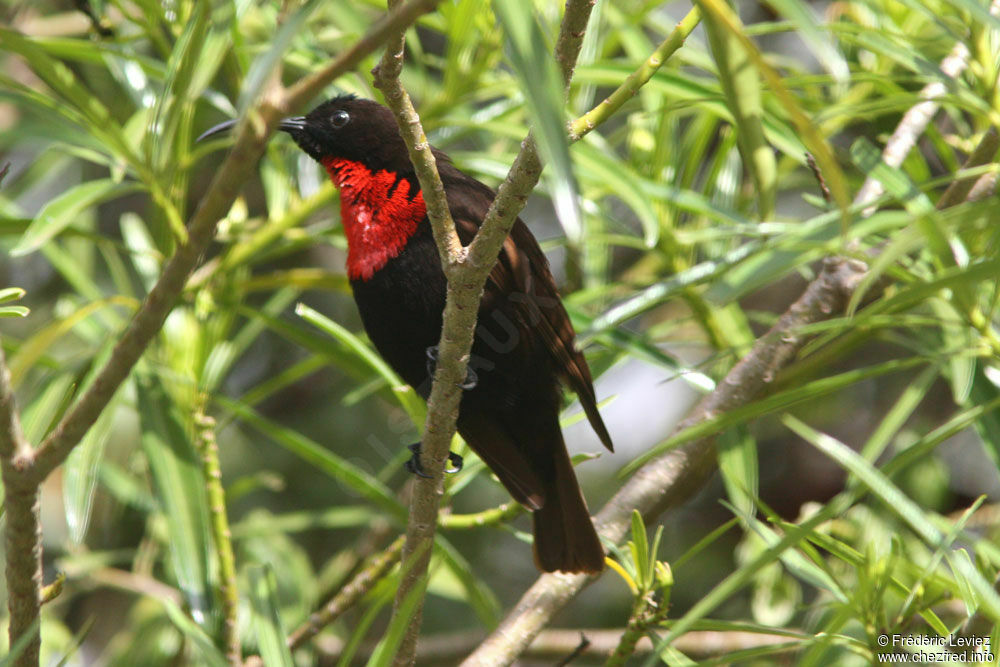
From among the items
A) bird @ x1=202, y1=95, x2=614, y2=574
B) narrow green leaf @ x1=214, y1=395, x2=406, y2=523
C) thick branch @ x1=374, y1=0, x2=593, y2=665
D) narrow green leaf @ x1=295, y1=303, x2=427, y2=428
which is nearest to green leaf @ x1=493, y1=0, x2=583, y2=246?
thick branch @ x1=374, y1=0, x2=593, y2=665

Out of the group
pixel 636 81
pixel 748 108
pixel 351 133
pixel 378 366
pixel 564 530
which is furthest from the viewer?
pixel 351 133

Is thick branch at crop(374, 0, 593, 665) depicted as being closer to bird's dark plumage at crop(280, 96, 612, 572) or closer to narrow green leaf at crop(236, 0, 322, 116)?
narrow green leaf at crop(236, 0, 322, 116)

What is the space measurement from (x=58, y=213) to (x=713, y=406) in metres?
1.69

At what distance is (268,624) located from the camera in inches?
87.8

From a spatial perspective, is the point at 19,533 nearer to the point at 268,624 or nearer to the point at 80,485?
the point at 268,624

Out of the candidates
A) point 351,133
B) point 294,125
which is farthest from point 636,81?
point 294,125

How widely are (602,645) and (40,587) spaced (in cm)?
191

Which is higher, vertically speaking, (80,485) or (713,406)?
(80,485)

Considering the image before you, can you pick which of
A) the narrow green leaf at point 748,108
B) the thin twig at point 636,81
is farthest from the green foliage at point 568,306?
the thin twig at point 636,81

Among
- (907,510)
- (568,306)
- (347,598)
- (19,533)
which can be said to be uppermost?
(19,533)

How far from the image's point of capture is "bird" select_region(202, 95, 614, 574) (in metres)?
2.80

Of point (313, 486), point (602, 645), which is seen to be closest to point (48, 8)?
point (313, 486)

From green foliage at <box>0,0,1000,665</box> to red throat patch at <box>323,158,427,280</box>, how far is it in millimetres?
255

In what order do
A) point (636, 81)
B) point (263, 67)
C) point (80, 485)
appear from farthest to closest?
point (80, 485) < point (636, 81) < point (263, 67)
